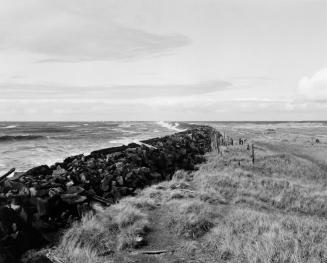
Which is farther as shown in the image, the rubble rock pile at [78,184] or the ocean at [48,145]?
the ocean at [48,145]

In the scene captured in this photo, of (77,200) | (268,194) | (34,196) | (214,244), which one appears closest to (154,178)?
(268,194)

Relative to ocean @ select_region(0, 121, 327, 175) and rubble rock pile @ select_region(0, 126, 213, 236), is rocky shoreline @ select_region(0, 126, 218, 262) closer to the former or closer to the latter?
rubble rock pile @ select_region(0, 126, 213, 236)

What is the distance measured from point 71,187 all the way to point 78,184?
1.11 m

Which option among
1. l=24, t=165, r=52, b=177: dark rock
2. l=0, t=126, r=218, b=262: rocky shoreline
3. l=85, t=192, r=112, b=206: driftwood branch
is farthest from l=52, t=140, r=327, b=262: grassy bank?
l=24, t=165, r=52, b=177: dark rock

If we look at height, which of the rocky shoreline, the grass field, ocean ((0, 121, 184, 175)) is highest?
the rocky shoreline

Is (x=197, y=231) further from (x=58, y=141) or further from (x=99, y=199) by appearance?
(x=58, y=141)

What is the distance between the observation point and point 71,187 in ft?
34.3

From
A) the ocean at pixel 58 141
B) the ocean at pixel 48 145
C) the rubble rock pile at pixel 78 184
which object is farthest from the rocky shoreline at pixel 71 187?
the ocean at pixel 48 145

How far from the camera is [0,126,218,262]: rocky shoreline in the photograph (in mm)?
8086

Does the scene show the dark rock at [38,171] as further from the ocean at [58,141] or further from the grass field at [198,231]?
the ocean at [58,141]

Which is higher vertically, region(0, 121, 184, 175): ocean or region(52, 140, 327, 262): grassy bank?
region(52, 140, 327, 262): grassy bank

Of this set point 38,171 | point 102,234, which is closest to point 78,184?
point 38,171

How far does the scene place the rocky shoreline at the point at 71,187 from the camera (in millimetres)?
8086

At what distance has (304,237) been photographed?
24.9 feet
